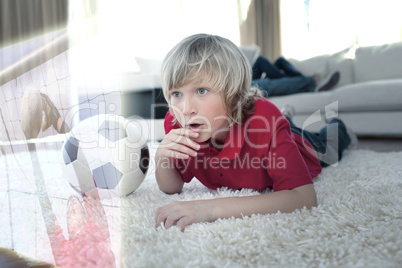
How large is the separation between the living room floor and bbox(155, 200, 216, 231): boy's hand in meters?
1.59

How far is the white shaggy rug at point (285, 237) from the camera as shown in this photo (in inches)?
20.7

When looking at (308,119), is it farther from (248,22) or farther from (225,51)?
(248,22)

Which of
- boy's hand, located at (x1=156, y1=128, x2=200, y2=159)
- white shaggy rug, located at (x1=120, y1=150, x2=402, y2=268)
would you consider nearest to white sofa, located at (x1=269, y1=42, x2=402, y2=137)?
white shaggy rug, located at (x1=120, y1=150, x2=402, y2=268)

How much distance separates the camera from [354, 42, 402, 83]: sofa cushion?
2826mm

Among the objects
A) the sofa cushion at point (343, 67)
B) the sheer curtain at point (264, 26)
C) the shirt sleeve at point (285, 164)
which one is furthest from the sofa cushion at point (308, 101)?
the sheer curtain at point (264, 26)

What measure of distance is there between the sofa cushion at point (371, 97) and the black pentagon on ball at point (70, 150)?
206 centimetres

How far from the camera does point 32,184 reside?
3.11 ft

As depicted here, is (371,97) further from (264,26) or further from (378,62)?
(264,26)

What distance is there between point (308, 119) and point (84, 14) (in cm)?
245

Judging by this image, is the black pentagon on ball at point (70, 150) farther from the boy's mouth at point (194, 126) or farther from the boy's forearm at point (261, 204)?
the boy's forearm at point (261, 204)

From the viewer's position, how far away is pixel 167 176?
3.24 ft

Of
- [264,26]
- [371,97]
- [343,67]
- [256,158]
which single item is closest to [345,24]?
[264,26]

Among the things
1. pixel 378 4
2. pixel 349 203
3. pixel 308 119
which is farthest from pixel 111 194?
pixel 378 4

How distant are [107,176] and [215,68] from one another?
1.44ft
